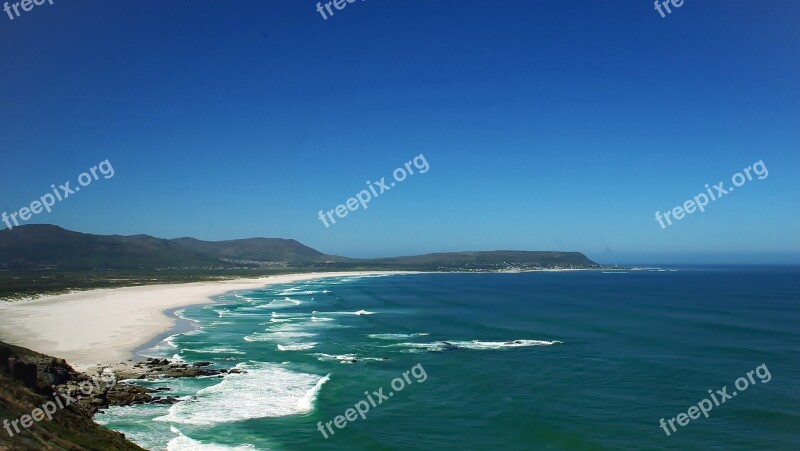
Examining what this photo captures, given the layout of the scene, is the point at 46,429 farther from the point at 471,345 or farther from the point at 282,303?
the point at 282,303

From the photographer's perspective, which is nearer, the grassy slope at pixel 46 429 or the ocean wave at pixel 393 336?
the grassy slope at pixel 46 429

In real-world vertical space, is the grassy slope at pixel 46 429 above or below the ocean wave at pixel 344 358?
above

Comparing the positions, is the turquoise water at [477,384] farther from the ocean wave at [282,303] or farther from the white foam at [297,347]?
the ocean wave at [282,303]

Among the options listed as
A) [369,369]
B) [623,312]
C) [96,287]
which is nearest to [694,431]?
[369,369]

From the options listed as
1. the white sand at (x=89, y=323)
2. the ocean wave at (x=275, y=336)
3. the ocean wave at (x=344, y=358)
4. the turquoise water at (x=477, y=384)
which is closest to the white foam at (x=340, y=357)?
the ocean wave at (x=344, y=358)

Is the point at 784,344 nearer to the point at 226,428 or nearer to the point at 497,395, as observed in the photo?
the point at 497,395

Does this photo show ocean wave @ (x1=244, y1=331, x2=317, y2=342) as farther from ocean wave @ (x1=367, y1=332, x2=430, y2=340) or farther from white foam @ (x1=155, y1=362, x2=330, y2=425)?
white foam @ (x1=155, y1=362, x2=330, y2=425)

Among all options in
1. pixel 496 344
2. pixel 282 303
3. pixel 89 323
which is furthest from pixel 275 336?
pixel 282 303
